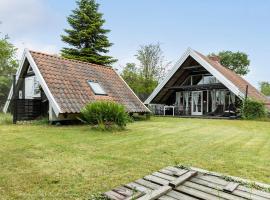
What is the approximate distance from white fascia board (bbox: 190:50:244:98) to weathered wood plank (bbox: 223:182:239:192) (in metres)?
17.0

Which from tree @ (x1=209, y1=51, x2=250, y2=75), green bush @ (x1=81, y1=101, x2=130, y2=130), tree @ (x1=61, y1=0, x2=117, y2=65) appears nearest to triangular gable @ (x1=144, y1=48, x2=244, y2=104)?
tree @ (x1=61, y1=0, x2=117, y2=65)

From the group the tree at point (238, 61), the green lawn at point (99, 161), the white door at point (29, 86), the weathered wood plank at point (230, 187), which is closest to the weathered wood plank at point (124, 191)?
the green lawn at point (99, 161)

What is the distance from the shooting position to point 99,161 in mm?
5469

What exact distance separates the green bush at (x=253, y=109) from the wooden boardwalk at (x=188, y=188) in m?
16.4

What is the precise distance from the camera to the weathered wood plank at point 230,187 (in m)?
3.63

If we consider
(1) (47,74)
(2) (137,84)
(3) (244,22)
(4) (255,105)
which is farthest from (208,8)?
(2) (137,84)

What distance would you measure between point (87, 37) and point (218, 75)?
1515 centimetres

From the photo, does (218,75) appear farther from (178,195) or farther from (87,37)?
(178,195)

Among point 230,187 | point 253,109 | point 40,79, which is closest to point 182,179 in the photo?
point 230,187

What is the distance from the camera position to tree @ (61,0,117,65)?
1190 inches

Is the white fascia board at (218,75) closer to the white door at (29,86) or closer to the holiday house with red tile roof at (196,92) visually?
the holiday house with red tile roof at (196,92)

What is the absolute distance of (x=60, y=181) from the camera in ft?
13.9

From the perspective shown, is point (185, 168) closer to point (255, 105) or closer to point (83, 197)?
point (83, 197)

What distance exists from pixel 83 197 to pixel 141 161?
2.04 meters
